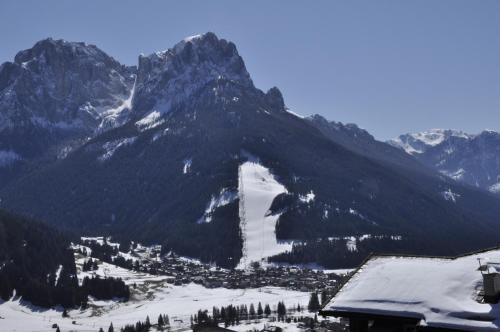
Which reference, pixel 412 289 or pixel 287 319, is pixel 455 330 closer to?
pixel 412 289

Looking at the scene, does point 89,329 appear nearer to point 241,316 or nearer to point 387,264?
point 241,316

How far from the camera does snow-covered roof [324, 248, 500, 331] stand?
19172 millimetres

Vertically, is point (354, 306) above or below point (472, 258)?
below

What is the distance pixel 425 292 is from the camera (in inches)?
808

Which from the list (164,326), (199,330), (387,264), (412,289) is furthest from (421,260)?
(164,326)

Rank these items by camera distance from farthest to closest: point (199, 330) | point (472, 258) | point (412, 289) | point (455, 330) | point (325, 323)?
point (325, 323) < point (199, 330) < point (472, 258) < point (412, 289) < point (455, 330)

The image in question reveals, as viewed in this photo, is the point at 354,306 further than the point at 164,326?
No

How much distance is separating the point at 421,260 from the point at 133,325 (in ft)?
577

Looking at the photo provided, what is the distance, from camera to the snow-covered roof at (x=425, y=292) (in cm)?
1917

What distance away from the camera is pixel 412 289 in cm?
2094

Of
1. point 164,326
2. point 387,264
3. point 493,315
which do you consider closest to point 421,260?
point 387,264

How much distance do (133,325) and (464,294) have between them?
178986 mm

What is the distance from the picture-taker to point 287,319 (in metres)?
188

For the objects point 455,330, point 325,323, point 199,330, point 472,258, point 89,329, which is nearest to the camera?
point 455,330
